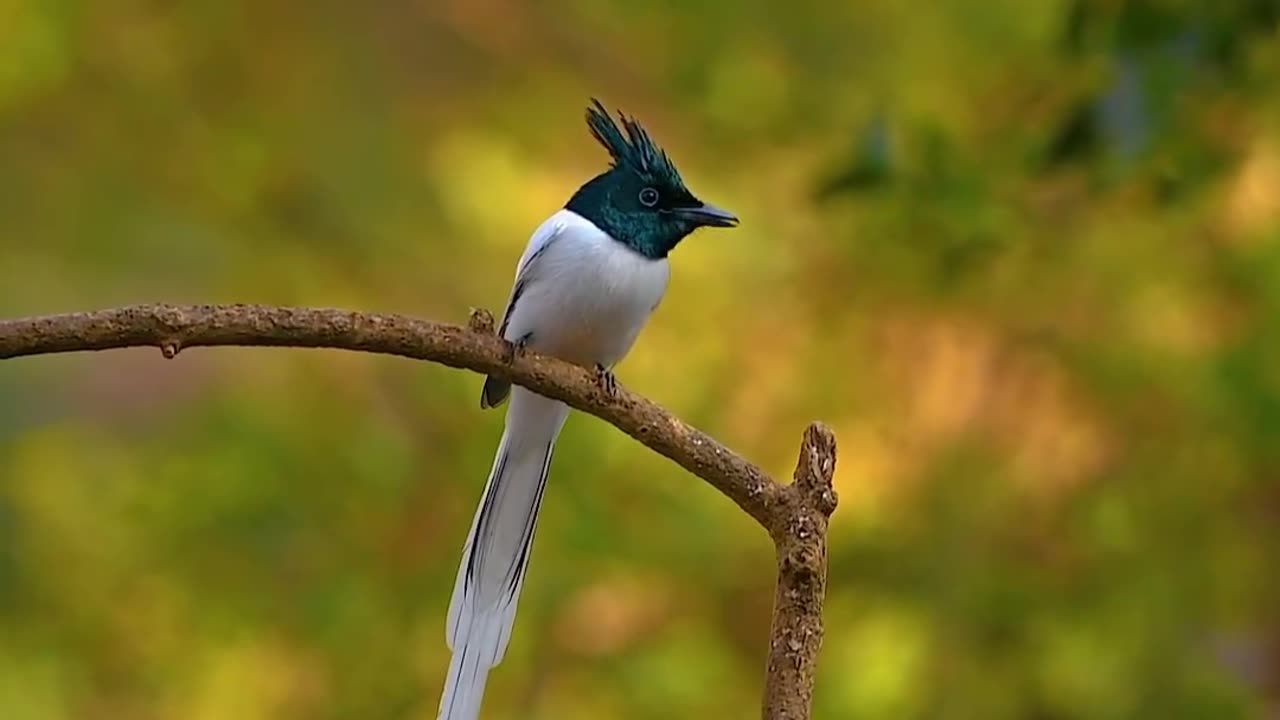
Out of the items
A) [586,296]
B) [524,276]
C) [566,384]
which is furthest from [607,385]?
[524,276]

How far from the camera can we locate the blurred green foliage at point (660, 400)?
2885 mm

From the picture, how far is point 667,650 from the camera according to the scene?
9.55ft

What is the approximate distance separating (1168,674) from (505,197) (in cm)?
153

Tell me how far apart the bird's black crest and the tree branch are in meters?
0.60

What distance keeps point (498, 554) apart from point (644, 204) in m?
0.54

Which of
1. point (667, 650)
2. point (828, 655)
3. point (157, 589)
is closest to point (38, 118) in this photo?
point (157, 589)

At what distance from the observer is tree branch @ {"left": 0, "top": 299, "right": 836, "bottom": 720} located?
3.58ft

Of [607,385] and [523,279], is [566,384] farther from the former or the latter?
[523,279]

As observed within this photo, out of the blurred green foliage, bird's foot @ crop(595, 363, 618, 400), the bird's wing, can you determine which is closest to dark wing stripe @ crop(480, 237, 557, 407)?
the bird's wing

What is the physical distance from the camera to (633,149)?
74.7 inches

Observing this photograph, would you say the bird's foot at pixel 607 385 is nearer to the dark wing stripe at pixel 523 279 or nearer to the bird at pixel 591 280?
the bird at pixel 591 280

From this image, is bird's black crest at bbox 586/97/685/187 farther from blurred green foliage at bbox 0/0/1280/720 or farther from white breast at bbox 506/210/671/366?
blurred green foliage at bbox 0/0/1280/720

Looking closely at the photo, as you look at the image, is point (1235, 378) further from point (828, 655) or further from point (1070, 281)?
point (828, 655)

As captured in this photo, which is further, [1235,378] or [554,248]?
[1235,378]
